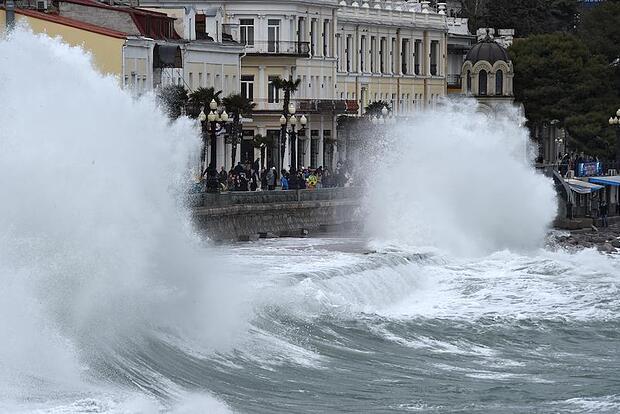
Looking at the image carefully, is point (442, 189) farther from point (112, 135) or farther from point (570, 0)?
point (570, 0)

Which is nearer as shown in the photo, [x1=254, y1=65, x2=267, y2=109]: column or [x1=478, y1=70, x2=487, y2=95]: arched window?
[x1=254, y1=65, x2=267, y2=109]: column

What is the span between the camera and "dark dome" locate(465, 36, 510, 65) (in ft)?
363

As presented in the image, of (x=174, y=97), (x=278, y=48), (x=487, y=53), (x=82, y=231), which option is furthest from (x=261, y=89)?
(x=82, y=231)

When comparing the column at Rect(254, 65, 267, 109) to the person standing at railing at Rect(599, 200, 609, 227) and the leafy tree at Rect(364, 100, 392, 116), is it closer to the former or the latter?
the leafy tree at Rect(364, 100, 392, 116)

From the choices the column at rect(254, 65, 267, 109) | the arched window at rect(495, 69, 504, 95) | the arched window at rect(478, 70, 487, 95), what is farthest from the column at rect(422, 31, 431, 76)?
the column at rect(254, 65, 267, 109)

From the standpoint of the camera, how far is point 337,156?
98.8 m

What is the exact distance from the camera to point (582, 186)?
8700 centimetres

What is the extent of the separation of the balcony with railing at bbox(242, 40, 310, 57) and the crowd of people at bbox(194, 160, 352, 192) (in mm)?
10367

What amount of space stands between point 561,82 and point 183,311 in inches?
2914

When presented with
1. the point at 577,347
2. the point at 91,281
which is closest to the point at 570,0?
the point at 577,347

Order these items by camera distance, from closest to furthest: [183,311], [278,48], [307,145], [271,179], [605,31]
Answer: [183,311] < [271,179] < [278,48] < [307,145] < [605,31]

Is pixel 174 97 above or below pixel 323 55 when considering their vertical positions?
below

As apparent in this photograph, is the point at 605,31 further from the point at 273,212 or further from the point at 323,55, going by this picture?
the point at 273,212

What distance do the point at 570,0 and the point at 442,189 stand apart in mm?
83441
